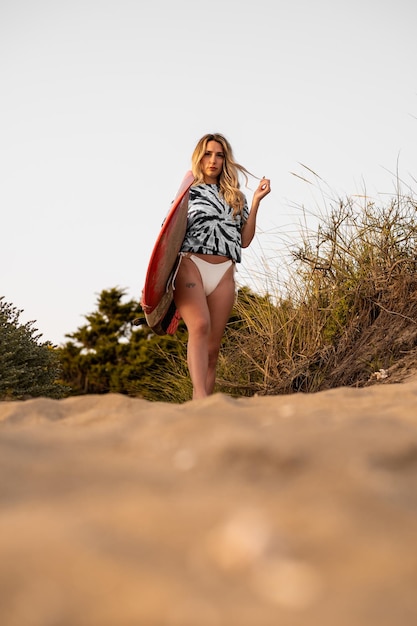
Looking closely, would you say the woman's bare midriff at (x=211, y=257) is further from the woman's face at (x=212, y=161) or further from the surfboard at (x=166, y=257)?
the woman's face at (x=212, y=161)

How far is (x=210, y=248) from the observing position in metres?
3.83

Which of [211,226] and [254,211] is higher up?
[254,211]

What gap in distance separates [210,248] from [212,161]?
0.62 m

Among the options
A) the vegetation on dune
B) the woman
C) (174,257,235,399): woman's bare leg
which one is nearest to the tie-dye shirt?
the woman

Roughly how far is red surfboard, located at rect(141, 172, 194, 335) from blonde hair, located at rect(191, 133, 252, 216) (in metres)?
0.18

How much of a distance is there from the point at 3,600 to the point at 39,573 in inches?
1.8

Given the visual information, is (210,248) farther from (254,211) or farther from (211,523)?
(211,523)

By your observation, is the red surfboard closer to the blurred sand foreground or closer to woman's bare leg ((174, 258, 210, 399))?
woman's bare leg ((174, 258, 210, 399))

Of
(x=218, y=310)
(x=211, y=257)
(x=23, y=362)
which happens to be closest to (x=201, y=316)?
(x=218, y=310)

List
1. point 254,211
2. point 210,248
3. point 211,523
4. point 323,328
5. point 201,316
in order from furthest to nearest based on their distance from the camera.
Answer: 1. point 323,328
2. point 254,211
3. point 210,248
4. point 201,316
5. point 211,523

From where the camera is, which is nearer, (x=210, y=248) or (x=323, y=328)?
(x=210, y=248)

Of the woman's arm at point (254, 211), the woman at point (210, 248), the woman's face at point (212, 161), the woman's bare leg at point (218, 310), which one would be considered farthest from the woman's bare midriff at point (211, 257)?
the woman's face at point (212, 161)

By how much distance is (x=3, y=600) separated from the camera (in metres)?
0.72

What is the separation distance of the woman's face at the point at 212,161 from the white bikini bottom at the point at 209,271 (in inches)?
23.9
